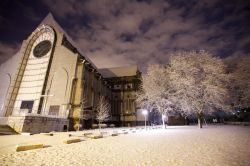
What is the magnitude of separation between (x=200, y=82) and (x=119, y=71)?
4738 cm

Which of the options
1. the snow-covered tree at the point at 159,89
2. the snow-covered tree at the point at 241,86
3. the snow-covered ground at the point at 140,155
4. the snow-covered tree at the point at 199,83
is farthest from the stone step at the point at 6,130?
the snow-covered tree at the point at 241,86

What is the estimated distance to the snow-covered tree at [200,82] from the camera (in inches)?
873

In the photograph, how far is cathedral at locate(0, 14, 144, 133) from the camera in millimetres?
32906

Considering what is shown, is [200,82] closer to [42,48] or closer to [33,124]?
[33,124]

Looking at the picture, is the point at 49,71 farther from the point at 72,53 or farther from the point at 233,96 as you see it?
the point at 233,96

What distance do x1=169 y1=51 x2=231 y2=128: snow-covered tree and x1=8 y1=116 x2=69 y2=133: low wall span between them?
2247cm

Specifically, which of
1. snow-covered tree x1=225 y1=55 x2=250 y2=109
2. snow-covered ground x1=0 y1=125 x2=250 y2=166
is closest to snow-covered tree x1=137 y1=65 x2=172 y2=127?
snow-covered tree x1=225 y1=55 x2=250 y2=109

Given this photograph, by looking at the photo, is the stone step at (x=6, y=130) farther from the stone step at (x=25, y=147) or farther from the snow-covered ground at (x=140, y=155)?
the stone step at (x=25, y=147)

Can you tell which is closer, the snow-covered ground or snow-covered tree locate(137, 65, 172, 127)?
the snow-covered ground

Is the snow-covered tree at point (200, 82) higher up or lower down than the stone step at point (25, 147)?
higher up

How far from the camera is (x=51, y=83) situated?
37.2 m

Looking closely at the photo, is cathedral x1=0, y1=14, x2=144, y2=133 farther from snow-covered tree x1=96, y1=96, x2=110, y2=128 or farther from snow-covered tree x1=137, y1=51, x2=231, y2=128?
snow-covered tree x1=137, y1=51, x2=231, y2=128

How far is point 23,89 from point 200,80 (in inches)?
1656

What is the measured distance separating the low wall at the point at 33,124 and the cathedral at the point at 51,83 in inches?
6.5
